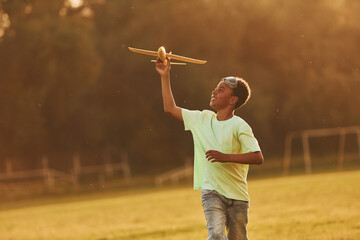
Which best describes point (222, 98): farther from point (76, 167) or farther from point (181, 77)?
point (76, 167)

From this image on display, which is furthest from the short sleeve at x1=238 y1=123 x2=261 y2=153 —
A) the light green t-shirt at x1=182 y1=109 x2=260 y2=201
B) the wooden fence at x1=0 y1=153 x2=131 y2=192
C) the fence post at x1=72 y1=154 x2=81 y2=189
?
the fence post at x1=72 y1=154 x2=81 y2=189

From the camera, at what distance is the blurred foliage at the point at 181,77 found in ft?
102

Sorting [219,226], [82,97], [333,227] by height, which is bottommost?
[333,227]

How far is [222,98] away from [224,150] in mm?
414

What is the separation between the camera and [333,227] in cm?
848

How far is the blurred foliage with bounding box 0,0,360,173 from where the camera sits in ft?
102

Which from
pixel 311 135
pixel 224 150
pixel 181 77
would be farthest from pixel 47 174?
pixel 224 150

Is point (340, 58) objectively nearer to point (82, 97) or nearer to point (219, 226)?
point (82, 97)

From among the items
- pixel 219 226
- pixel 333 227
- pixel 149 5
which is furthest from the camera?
pixel 149 5

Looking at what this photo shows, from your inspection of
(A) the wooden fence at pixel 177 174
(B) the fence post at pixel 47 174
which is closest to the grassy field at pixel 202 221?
(A) the wooden fence at pixel 177 174

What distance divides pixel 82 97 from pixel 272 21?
10.2m

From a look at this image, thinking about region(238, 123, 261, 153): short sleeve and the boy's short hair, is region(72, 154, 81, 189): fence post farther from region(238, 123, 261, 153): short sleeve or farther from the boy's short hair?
region(238, 123, 261, 153): short sleeve

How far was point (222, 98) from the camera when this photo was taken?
16.2 feet

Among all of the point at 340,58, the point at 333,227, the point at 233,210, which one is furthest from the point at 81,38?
the point at 233,210
